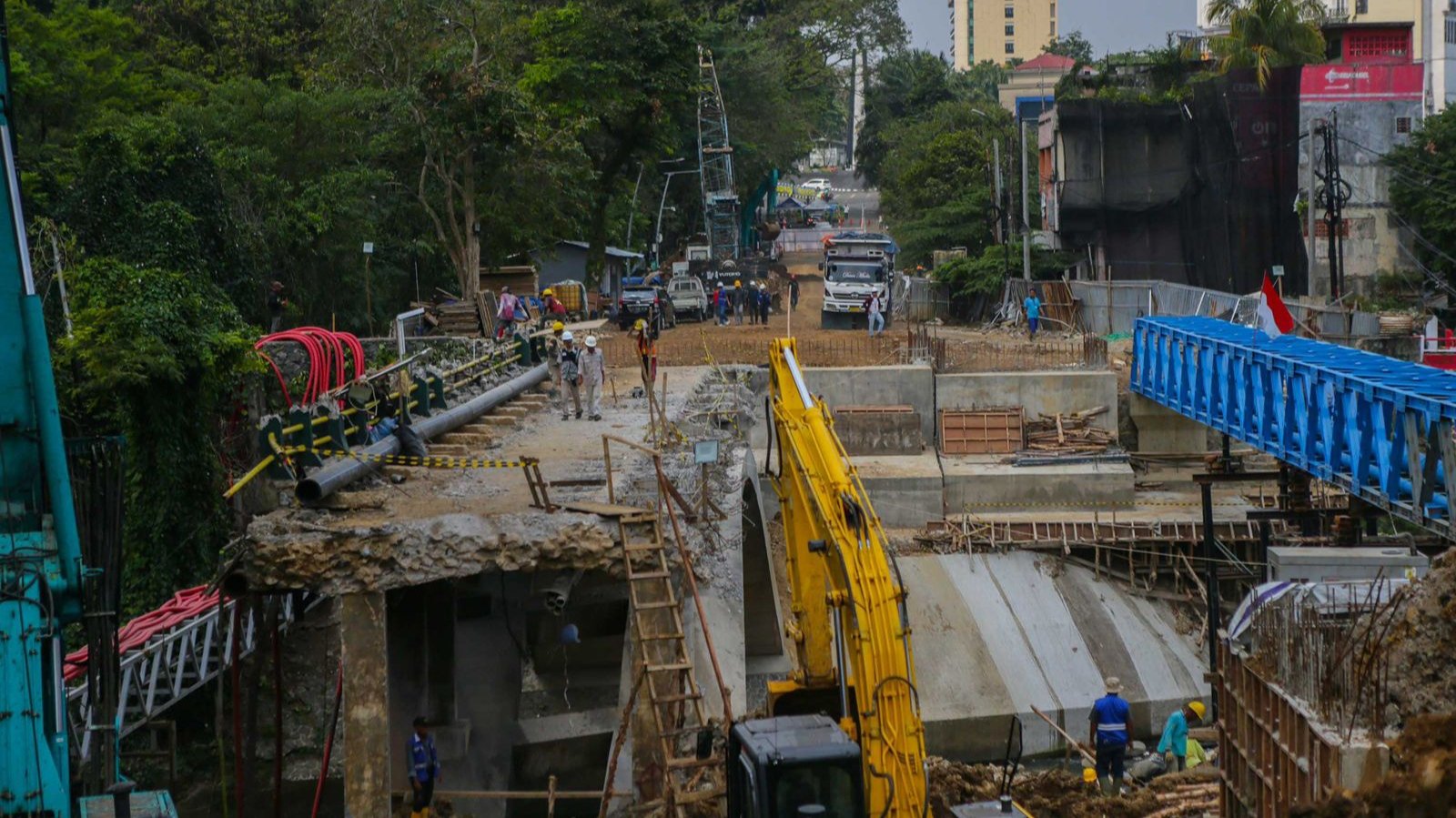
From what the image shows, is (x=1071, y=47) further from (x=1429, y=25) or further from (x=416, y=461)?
(x=416, y=461)

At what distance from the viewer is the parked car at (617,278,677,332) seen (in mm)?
46688

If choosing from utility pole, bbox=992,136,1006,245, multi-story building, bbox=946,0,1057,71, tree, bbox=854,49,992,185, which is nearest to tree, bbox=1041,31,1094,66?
tree, bbox=854,49,992,185

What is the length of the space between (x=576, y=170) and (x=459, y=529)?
95.5 ft

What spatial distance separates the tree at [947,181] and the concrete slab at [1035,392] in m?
25.8

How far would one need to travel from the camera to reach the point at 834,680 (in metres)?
15.4

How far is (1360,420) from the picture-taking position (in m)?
20.0

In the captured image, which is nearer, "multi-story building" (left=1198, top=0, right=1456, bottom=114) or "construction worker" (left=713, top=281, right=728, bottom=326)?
"construction worker" (left=713, top=281, right=728, bottom=326)

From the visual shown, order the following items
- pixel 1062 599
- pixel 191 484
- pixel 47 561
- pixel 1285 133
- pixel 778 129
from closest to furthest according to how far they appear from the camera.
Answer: pixel 47 561 → pixel 191 484 → pixel 1062 599 → pixel 1285 133 → pixel 778 129

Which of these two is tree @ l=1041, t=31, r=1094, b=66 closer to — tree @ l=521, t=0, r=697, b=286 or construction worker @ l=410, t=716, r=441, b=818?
tree @ l=521, t=0, r=697, b=286

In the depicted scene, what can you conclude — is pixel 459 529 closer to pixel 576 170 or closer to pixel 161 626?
pixel 161 626

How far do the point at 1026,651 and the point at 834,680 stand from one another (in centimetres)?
1294

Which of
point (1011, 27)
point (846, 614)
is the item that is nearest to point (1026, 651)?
point (846, 614)

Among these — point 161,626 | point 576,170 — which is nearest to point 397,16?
point 576,170

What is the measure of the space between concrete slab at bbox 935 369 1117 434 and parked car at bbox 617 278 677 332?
442 inches
